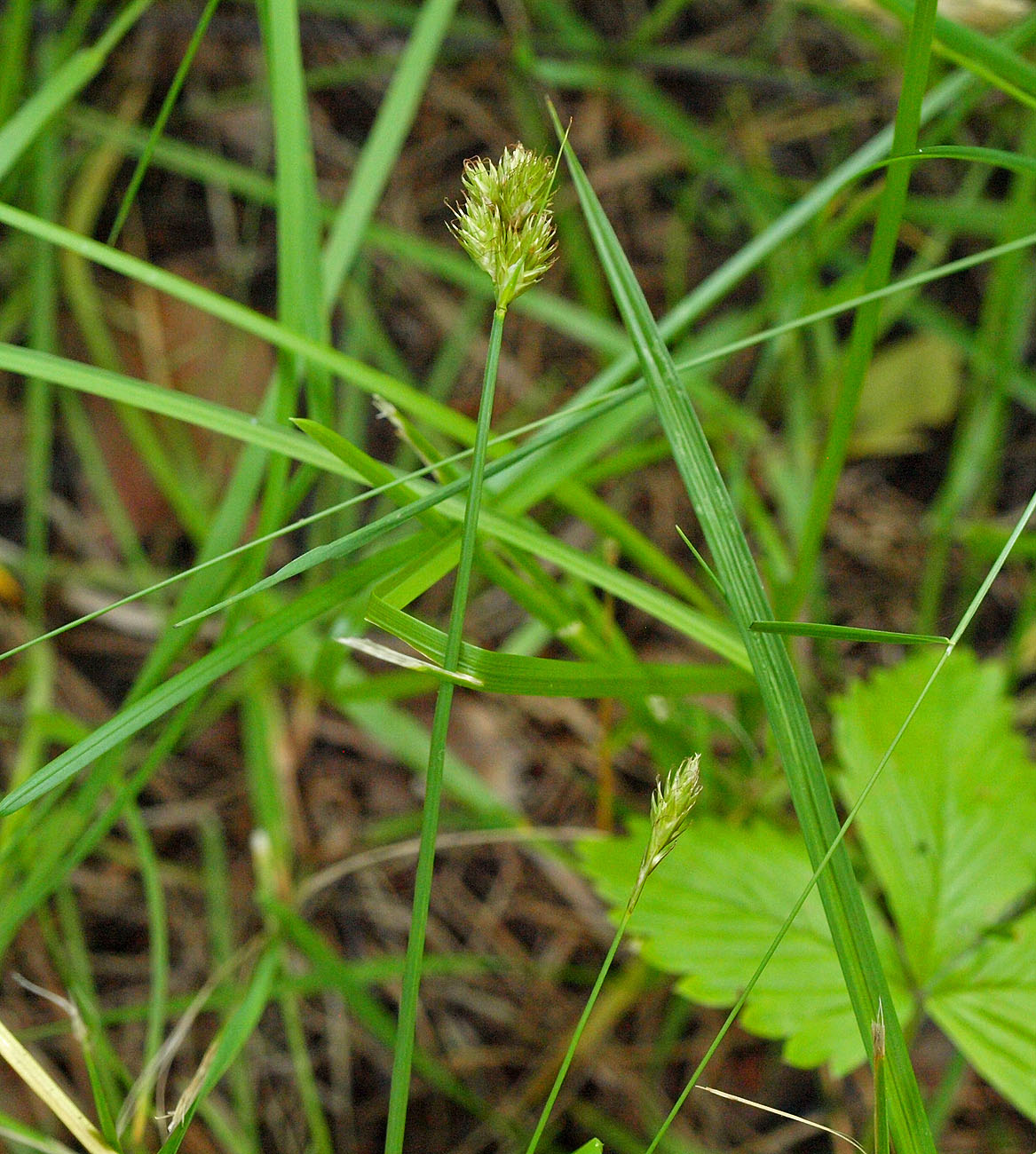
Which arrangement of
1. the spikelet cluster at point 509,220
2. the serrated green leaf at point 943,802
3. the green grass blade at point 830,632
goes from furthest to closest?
→ the serrated green leaf at point 943,802 → the green grass blade at point 830,632 → the spikelet cluster at point 509,220

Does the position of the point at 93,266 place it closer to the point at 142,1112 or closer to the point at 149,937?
the point at 149,937

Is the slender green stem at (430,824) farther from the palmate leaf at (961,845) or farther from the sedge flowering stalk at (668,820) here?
the palmate leaf at (961,845)

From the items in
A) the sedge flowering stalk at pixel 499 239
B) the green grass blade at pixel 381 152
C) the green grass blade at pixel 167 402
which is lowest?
the green grass blade at pixel 167 402

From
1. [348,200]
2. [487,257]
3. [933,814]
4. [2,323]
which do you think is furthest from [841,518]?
[2,323]

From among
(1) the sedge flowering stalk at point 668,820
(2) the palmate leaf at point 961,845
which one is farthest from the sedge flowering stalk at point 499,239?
(2) the palmate leaf at point 961,845

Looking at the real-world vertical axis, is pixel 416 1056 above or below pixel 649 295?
below

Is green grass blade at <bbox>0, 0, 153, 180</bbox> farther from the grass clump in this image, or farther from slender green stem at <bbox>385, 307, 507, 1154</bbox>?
slender green stem at <bbox>385, 307, 507, 1154</bbox>
